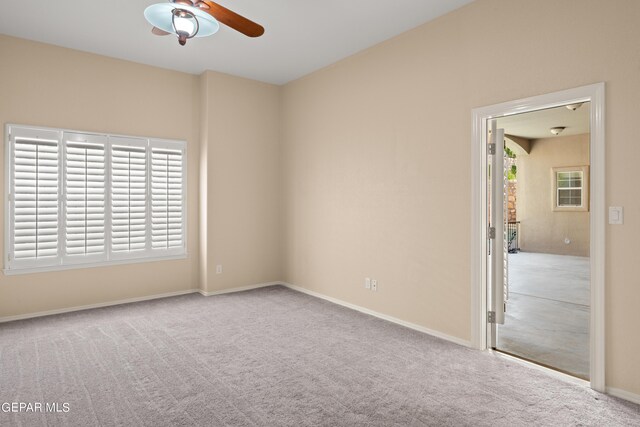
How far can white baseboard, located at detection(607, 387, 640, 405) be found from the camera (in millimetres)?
2549

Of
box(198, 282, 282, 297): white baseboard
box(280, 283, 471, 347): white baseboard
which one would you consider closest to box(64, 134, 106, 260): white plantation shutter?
box(198, 282, 282, 297): white baseboard

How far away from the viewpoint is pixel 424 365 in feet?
10.2

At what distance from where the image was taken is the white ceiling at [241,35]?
356 cm

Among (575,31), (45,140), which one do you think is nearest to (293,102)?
(45,140)

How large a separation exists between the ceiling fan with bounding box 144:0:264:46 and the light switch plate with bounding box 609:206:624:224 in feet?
8.76

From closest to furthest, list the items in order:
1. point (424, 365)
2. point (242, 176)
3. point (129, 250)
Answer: point (424, 365), point (129, 250), point (242, 176)

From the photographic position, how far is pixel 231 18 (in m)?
2.61

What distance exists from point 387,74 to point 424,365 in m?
2.97

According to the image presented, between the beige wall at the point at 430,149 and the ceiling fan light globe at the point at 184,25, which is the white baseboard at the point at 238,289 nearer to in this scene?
the beige wall at the point at 430,149

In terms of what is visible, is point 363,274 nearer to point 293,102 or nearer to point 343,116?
point 343,116

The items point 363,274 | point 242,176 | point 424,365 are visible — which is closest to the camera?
point 424,365

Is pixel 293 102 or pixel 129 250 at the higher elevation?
pixel 293 102

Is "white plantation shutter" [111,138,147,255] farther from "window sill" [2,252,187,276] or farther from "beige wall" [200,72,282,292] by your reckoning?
"beige wall" [200,72,282,292]

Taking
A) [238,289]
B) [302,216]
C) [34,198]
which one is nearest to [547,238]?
[302,216]
